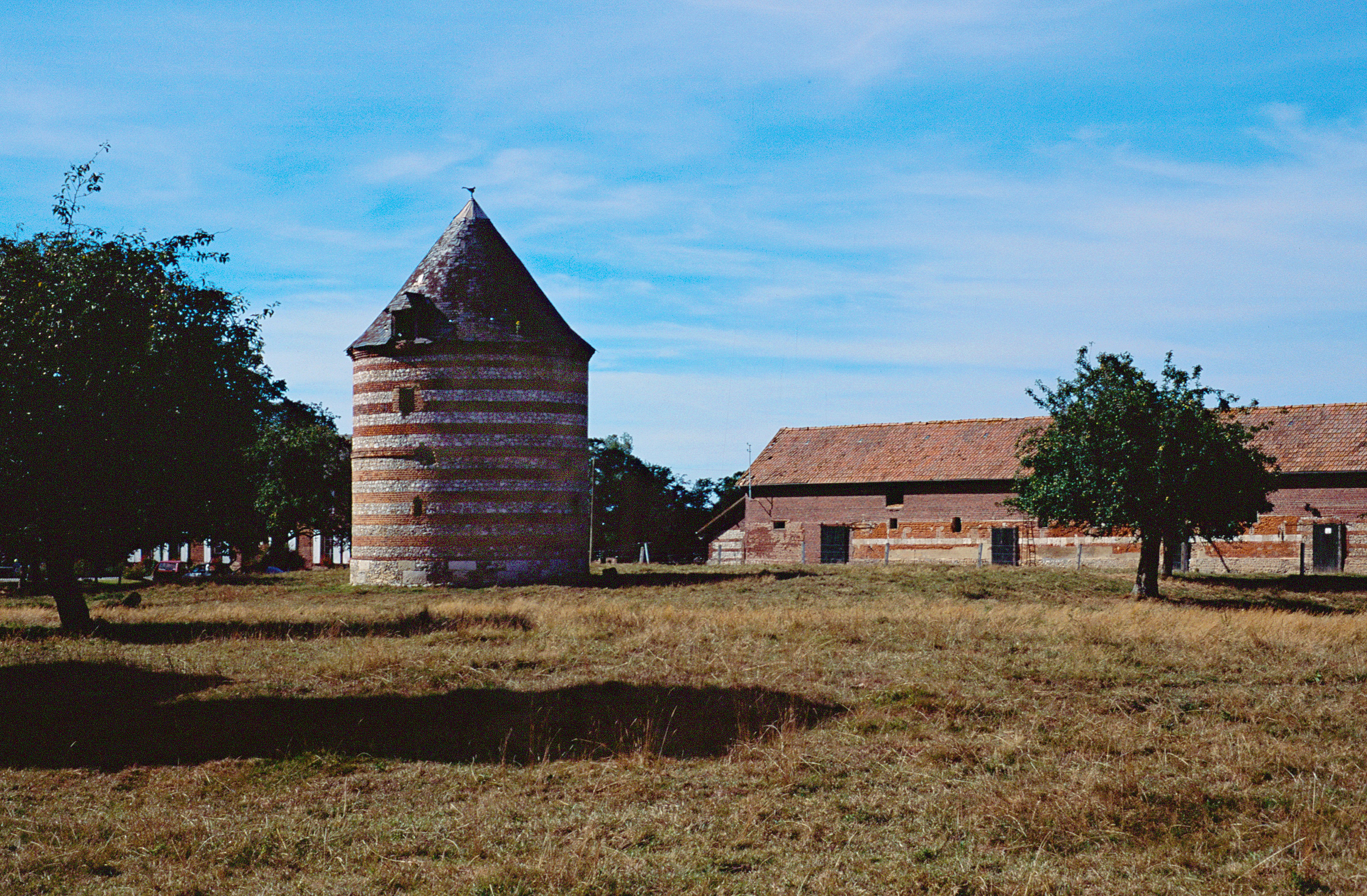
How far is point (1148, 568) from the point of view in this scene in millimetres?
29828

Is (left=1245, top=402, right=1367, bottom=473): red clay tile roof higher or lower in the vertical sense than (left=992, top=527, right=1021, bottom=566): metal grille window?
higher

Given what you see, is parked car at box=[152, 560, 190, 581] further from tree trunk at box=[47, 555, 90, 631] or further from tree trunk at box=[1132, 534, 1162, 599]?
tree trunk at box=[1132, 534, 1162, 599]

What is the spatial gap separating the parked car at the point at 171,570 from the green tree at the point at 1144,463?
94.5 ft

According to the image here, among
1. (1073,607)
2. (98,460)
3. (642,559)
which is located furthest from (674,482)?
(98,460)

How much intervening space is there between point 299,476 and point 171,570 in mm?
7072

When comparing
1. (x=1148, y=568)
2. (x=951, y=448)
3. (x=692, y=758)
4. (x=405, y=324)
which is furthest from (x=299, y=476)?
(x=692, y=758)

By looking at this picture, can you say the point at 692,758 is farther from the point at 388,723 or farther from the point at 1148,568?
the point at 1148,568

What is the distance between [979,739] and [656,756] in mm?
3020

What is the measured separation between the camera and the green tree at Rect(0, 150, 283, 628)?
1703 centimetres

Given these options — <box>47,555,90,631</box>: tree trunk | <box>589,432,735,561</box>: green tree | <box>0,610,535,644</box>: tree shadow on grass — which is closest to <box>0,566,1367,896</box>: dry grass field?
<box>0,610,535,644</box>: tree shadow on grass

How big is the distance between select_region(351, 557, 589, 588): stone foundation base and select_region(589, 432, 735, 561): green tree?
107 feet

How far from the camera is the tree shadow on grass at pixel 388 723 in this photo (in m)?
10.4

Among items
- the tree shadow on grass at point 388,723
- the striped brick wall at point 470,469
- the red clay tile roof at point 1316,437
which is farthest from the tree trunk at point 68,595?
the red clay tile roof at point 1316,437

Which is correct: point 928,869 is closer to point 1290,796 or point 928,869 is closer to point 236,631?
point 1290,796
